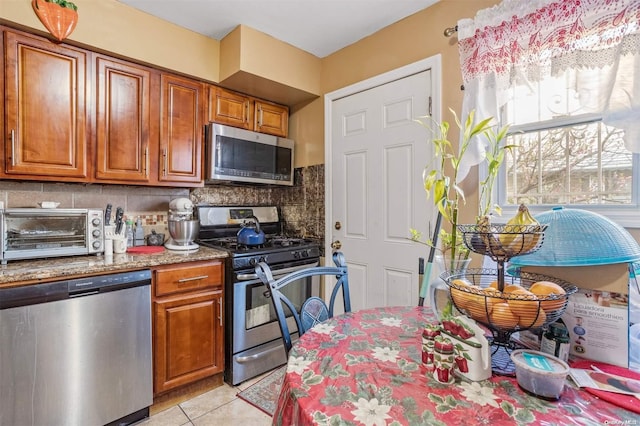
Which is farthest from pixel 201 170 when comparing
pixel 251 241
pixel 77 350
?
pixel 77 350

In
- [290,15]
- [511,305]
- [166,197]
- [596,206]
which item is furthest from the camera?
[166,197]

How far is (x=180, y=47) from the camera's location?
2.19 metres

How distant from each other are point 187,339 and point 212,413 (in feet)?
1.48

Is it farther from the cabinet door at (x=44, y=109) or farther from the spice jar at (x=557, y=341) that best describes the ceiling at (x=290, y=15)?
the spice jar at (x=557, y=341)

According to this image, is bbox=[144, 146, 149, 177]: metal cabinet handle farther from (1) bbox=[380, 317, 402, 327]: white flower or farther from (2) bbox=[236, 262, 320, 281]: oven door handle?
(1) bbox=[380, 317, 402, 327]: white flower

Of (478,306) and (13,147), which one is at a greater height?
(13,147)

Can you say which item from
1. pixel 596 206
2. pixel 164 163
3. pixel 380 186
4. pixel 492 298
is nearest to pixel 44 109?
pixel 164 163

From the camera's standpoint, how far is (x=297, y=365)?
82 centimetres

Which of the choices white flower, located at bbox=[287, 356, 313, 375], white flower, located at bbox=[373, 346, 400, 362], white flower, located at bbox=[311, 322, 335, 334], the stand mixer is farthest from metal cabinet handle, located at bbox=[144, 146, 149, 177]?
white flower, located at bbox=[373, 346, 400, 362]

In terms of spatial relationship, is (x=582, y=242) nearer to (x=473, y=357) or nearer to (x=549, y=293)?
(x=549, y=293)

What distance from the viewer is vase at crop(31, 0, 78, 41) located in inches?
65.6

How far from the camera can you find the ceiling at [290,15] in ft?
6.47

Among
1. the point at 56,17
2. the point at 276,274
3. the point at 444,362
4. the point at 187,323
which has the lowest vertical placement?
the point at 187,323

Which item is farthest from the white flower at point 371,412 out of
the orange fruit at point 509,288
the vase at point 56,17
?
the vase at point 56,17
